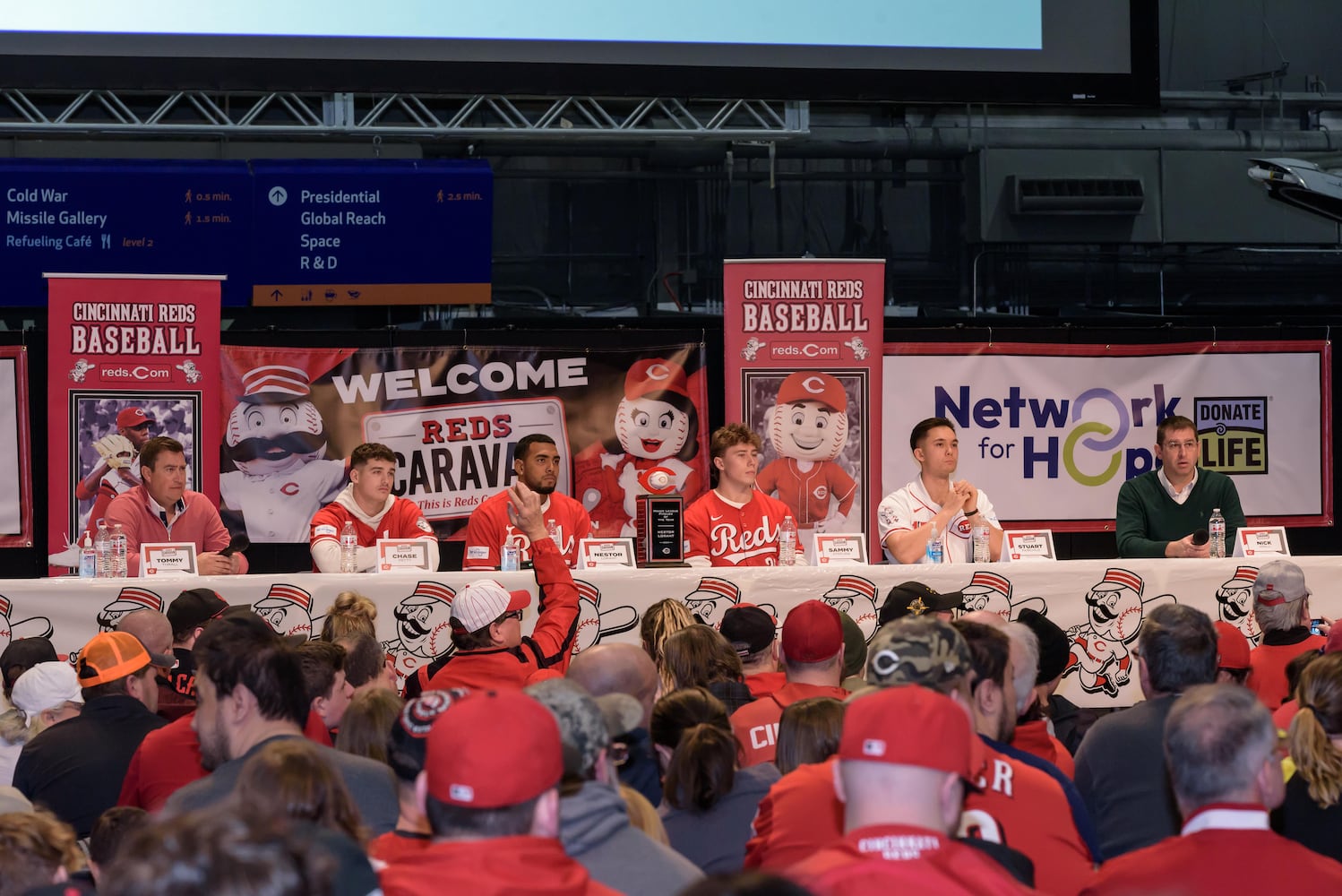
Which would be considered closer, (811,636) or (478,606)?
(811,636)

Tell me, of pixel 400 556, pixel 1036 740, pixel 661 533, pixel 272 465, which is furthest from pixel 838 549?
pixel 272 465

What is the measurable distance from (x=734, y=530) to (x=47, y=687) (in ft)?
11.5

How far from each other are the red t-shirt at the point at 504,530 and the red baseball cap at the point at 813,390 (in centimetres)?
202

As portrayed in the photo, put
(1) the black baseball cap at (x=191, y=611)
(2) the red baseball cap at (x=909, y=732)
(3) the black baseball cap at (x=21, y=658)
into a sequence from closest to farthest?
(2) the red baseball cap at (x=909, y=732) < (3) the black baseball cap at (x=21, y=658) < (1) the black baseball cap at (x=191, y=611)

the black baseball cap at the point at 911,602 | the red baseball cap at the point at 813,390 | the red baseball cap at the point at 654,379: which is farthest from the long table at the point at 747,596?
the red baseball cap at the point at 654,379

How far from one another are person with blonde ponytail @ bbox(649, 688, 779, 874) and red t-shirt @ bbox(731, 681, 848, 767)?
532 millimetres

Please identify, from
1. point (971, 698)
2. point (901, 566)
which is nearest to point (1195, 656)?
point (971, 698)

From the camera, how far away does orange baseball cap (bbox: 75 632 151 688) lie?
3844 millimetres

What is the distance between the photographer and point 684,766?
314 centimetres

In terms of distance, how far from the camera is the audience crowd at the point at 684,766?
1981 millimetres

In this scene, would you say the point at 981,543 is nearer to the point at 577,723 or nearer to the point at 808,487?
the point at 808,487

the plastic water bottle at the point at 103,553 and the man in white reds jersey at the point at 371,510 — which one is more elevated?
the man in white reds jersey at the point at 371,510

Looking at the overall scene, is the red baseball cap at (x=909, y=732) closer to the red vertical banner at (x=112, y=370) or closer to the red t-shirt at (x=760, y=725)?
the red t-shirt at (x=760, y=725)

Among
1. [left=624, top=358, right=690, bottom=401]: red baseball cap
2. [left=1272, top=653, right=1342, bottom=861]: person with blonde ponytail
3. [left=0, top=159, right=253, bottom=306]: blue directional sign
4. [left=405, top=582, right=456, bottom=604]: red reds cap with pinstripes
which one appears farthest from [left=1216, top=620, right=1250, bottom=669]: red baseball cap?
[left=0, top=159, right=253, bottom=306]: blue directional sign
